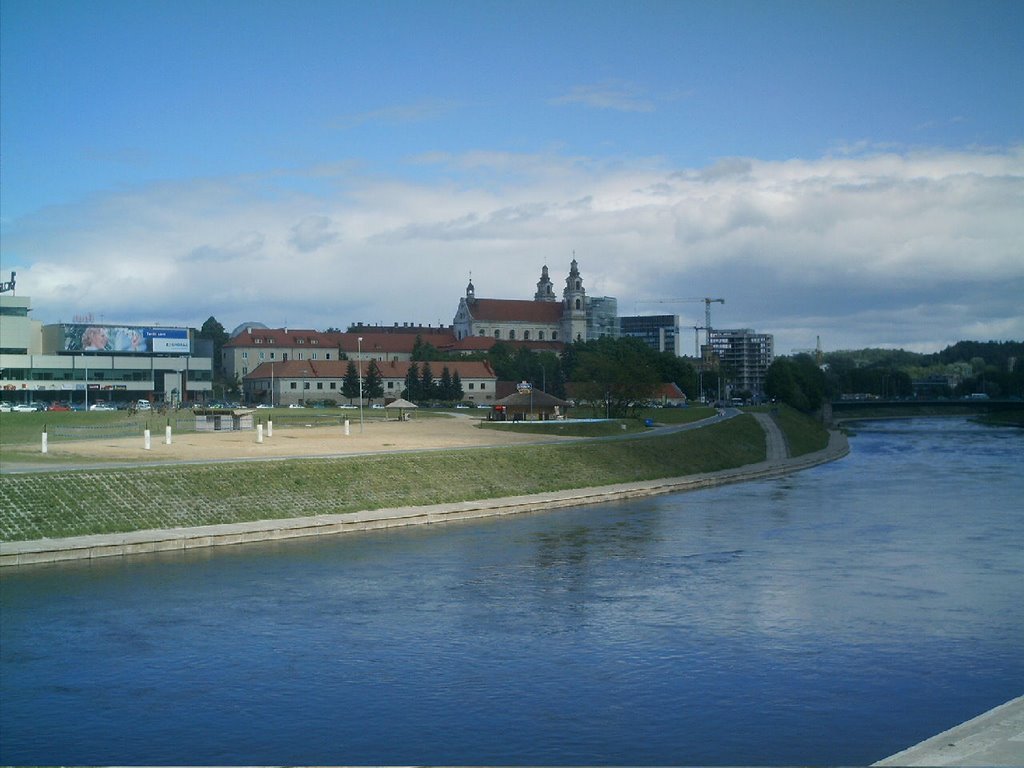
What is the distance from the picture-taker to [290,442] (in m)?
55.6

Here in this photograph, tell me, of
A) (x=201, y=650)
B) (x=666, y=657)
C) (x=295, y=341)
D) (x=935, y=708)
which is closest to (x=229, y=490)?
(x=201, y=650)

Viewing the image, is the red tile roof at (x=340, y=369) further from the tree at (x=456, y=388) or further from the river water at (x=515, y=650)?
the river water at (x=515, y=650)

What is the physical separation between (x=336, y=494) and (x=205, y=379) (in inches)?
3531

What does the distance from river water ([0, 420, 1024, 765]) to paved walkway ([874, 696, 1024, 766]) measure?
59.5 inches

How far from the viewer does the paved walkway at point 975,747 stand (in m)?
11.8

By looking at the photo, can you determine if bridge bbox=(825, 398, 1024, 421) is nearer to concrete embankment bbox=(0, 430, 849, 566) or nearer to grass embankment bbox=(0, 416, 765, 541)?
grass embankment bbox=(0, 416, 765, 541)

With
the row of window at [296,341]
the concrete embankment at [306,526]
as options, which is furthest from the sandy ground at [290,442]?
the row of window at [296,341]

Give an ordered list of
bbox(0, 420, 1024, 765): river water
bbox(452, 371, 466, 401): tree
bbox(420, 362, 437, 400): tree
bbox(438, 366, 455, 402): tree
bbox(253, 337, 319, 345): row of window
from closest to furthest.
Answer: bbox(0, 420, 1024, 765): river water < bbox(420, 362, 437, 400): tree < bbox(438, 366, 455, 402): tree < bbox(452, 371, 466, 401): tree < bbox(253, 337, 319, 345): row of window

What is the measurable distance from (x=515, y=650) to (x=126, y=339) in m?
106

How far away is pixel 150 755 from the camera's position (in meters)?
14.3

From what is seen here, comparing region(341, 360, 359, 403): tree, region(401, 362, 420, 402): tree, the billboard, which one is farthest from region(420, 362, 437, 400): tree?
the billboard

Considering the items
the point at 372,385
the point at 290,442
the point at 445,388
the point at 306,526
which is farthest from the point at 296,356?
the point at 306,526

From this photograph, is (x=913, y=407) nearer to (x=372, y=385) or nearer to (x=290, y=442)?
(x=372, y=385)

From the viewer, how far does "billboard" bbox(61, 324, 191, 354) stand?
368ft
